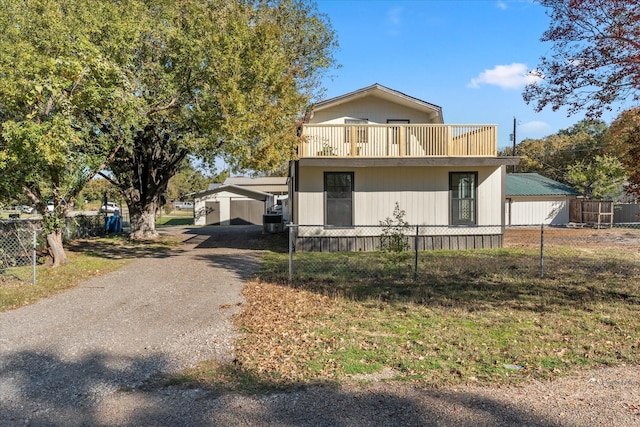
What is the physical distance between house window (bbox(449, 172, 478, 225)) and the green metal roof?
46.0ft

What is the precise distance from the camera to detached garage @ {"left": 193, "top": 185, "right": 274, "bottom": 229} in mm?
32969

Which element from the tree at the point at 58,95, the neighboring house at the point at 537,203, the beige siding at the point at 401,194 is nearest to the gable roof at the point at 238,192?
the neighboring house at the point at 537,203

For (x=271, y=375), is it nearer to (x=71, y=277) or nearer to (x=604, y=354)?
(x=604, y=354)

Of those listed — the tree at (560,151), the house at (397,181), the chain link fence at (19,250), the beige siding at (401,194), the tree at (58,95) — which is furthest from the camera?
the tree at (560,151)

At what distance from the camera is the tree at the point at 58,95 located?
8.58 metres

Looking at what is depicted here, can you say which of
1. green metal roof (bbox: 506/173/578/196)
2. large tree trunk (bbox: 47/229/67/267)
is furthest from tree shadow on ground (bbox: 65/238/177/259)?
green metal roof (bbox: 506/173/578/196)

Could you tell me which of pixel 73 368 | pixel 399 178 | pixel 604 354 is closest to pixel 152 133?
pixel 399 178

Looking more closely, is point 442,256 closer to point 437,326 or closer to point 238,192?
point 437,326

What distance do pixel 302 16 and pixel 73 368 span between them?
16.6 metres

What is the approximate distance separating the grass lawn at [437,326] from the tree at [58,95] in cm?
521

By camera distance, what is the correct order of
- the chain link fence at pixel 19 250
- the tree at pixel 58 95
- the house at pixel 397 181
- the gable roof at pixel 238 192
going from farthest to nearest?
the gable roof at pixel 238 192, the house at pixel 397 181, the chain link fence at pixel 19 250, the tree at pixel 58 95

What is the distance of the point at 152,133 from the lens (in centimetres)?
1684

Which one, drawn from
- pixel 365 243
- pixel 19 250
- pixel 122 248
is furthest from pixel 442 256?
pixel 19 250

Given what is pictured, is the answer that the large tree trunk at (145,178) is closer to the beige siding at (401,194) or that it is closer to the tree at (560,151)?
the beige siding at (401,194)
